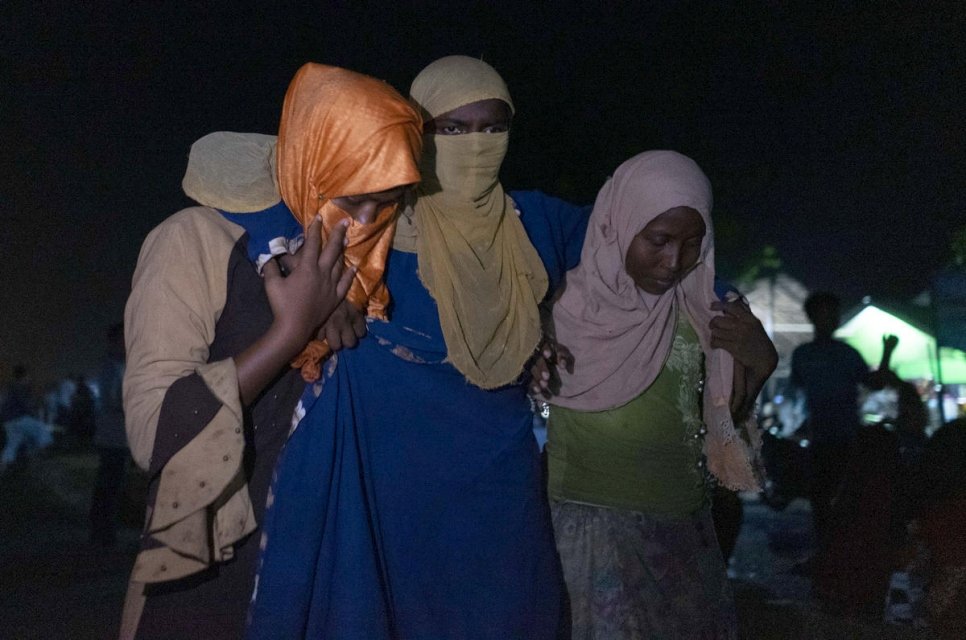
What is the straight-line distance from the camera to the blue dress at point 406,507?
1968 millimetres

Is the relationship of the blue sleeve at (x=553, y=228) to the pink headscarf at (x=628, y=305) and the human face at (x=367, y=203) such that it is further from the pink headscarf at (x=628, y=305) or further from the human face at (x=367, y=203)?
the human face at (x=367, y=203)

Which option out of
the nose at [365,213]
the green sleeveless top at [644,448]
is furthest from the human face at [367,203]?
the green sleeveless top at [644,448]

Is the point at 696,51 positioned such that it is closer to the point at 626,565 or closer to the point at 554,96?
the point at 554,96

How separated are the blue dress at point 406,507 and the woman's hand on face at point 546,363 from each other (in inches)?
6.8

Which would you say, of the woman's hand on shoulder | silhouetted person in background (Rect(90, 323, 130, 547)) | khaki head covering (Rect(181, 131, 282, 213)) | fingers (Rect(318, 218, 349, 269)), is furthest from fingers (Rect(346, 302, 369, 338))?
silhouetted person in background (Rect(90, 323, 130, 547))

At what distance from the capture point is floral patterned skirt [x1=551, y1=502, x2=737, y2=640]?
2.88 m

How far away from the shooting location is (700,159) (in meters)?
10.6

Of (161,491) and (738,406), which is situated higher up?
(738,406)

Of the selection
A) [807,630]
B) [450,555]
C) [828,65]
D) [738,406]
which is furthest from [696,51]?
[450,555]

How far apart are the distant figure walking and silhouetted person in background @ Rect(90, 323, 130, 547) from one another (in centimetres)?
349

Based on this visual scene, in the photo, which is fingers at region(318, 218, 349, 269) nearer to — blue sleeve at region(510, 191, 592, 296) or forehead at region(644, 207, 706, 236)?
blue sleeve at region(510, 191, 592, 296)

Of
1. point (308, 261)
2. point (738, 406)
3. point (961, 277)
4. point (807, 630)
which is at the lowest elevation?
point (807, 630)

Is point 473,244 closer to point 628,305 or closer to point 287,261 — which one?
point 287,261

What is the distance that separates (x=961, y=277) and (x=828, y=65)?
354 centimetres
